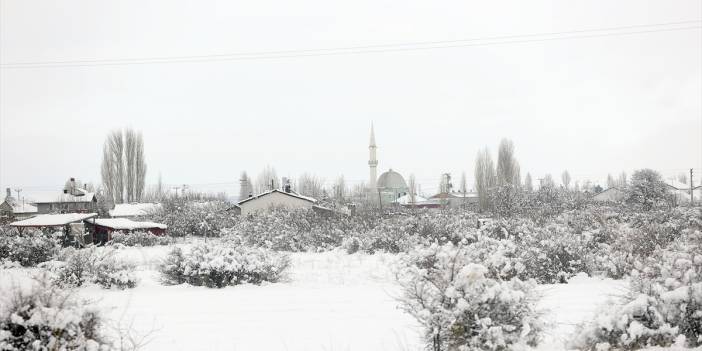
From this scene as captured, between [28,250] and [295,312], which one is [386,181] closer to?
[28,250]

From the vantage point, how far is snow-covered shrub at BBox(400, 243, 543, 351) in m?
5.16

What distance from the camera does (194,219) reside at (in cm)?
3491

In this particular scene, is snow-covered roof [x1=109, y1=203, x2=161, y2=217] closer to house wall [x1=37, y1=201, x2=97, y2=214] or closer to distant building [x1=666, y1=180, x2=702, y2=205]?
house wall [x1=37, y1=201, x2=97, y2=214]

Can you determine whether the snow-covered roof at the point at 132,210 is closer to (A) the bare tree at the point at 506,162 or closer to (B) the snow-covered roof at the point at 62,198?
(B) the snow-covered roof at the point at 62,198

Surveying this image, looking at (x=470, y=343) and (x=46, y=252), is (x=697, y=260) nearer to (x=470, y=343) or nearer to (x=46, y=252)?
(x=470, y=343)

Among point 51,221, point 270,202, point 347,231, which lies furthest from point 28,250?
point 270,202

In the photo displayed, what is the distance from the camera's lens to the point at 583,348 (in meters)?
5.77

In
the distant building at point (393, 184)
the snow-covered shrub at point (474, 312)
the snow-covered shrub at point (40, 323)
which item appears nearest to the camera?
the snow-covered shrub at point (40, 323)

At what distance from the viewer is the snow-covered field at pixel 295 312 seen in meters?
7.16

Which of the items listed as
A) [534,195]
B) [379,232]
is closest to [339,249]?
[379,232]

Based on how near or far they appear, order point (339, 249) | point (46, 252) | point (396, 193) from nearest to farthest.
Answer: point (46, 252)
point (339, 249)
point (396, 193)

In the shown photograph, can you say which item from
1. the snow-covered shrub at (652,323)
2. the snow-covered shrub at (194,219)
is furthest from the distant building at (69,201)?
the snow-covered shrub at (652,323)

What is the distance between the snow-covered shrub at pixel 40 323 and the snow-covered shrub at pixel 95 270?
8.10 m

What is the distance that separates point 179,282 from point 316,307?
17.2 ft
